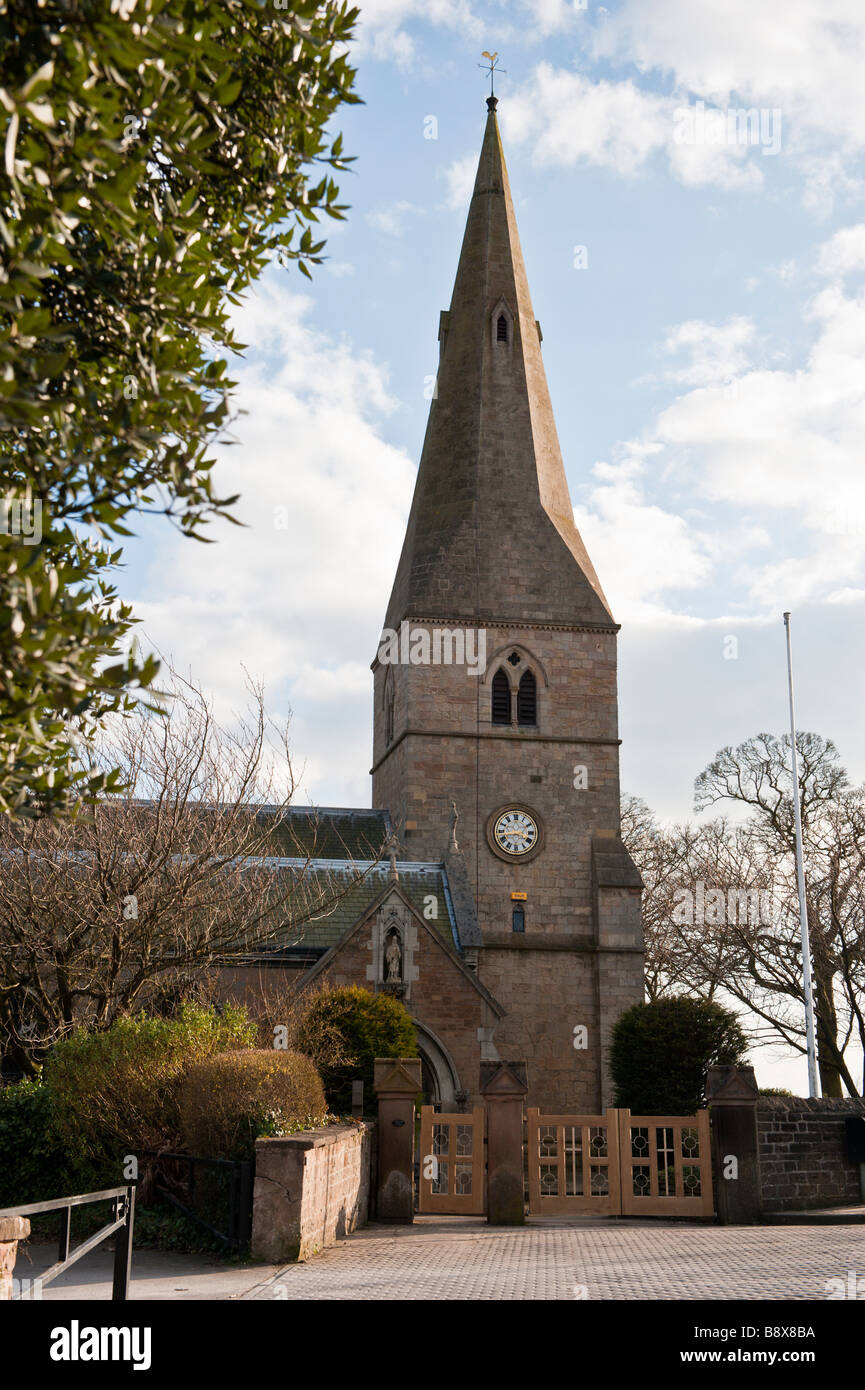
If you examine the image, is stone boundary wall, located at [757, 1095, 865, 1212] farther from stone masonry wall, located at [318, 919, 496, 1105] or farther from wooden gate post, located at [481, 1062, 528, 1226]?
stone masonry wall, located at [318, 919, 496, 1105]

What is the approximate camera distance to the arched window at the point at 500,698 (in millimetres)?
31703

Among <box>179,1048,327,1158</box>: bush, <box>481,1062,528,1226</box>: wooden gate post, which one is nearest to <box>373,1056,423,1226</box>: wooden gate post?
<box>481,1062,528,1226</box>: wooden gate post

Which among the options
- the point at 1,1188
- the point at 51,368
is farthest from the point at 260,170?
the point at 1,1188

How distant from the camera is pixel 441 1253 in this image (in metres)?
11.9

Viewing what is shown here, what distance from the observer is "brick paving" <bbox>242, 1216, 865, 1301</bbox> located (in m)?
9.07

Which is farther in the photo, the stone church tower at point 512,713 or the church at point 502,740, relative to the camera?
the stone church tower at point 512,713

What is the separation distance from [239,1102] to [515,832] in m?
19.2

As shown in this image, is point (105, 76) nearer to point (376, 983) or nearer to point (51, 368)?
point (51, 368)

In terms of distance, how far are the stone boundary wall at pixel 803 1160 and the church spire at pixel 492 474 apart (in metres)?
17.0

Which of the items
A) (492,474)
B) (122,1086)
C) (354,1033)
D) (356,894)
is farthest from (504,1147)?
(492,474)

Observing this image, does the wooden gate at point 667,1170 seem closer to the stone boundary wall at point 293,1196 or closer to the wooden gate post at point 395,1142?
the wooden gate post at point 395,1142

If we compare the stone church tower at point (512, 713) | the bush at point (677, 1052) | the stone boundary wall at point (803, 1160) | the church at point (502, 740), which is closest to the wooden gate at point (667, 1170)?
the stone boundary wall at point (803, 1160)

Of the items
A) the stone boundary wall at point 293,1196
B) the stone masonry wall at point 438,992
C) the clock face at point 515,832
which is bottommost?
the stone boundary wall at point 293,1196

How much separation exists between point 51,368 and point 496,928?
2622cm
